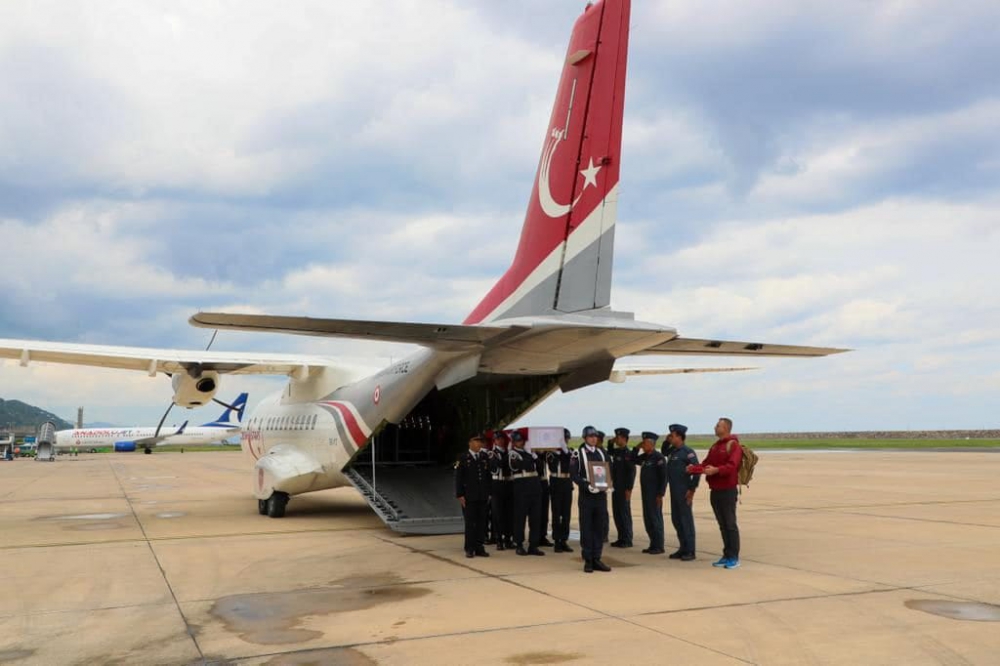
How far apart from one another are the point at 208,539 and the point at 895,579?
950 cm

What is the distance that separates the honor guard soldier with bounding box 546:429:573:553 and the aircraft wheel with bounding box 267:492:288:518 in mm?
7098

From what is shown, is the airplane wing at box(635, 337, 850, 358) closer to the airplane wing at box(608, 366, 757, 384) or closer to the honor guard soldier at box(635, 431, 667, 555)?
the honor guard soldier at box(635, 431, 667, 555)

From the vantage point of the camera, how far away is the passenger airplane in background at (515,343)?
31.3ft

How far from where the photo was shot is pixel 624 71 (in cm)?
1039

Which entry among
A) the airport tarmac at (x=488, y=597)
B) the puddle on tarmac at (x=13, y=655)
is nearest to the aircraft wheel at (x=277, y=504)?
the airport tarmac at (x=488, y=597)

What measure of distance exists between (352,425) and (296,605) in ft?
22.7

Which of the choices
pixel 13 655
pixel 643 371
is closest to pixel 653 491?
pixel 13 655

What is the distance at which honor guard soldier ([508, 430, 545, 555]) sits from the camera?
10352mm

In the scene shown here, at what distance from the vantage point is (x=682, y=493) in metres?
9.84

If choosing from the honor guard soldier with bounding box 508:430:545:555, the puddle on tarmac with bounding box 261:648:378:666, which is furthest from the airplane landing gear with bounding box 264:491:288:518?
the puddle on tarmac with bounding box 261:648:378:666

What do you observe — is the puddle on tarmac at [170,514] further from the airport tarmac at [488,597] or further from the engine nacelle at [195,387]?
the engine nacelle at [195,387]

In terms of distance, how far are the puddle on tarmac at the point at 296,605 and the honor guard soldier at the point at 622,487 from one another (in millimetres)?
3533

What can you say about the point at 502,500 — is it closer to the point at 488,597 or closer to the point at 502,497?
the point at 502,497

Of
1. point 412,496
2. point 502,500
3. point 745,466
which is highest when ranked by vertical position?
point 745,466
